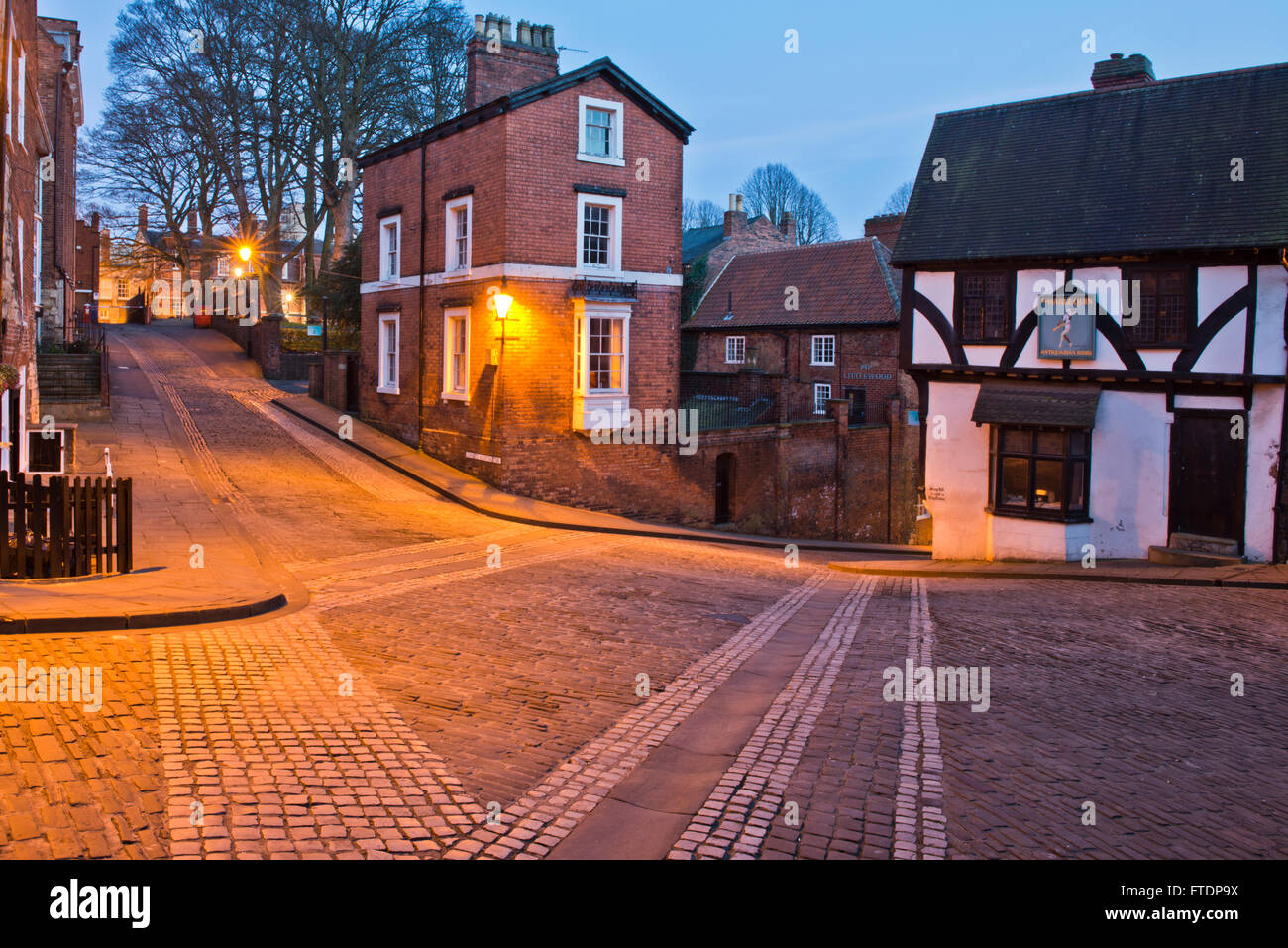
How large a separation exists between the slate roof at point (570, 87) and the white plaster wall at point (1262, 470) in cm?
1373

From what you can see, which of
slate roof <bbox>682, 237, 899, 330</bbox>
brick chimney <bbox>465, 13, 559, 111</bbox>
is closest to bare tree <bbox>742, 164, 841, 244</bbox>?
slate roof <bbox>682, 237, 899, 330</bbox>

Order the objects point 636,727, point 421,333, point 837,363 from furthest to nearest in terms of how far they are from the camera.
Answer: point 837,363 → point 421,333 → point 636,727

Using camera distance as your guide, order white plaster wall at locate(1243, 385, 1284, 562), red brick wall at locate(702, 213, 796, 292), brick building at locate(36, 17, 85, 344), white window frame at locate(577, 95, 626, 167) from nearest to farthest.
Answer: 1. white plaster wall at locate(1243, 385, 1284, 562)
2. white window frame at locate(577, 95, 626, 167)
3. brick building at locate(36, 17, 85, 344)
4. red brick wall at locate(702, 213, 796, 292)

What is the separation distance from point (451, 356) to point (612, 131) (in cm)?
655

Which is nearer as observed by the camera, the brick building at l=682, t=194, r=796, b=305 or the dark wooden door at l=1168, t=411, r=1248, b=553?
the dark wooden door at l=1168, t=411, r=1248, b=553

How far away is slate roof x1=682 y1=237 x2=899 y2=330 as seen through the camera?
3584 centimetres

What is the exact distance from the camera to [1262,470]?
60.7ft

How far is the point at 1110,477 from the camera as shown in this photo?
2036 cm

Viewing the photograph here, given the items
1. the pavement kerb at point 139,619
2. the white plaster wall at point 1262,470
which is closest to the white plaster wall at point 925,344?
the white plaster wall at point 1262,470

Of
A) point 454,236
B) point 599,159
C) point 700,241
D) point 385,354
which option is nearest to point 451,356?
point 454,236

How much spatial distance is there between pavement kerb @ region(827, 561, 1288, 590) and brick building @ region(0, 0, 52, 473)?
1484 centimetres

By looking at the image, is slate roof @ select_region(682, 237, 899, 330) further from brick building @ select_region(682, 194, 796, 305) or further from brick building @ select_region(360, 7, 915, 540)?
brick building @ select_region(360, 7, 915, 540)

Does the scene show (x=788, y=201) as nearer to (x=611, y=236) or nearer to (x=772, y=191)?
(x=772, y=191)

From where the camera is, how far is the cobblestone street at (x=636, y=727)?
232 inches
